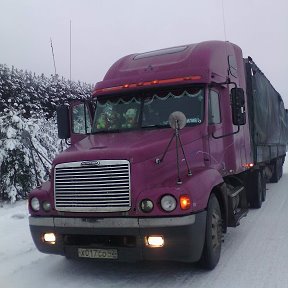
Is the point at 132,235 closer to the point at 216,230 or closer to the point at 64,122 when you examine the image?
the point at 216,230

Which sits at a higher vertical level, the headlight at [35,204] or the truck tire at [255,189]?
the headlight at [35,204]

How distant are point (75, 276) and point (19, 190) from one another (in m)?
5.30

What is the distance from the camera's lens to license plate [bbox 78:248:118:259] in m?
5.32

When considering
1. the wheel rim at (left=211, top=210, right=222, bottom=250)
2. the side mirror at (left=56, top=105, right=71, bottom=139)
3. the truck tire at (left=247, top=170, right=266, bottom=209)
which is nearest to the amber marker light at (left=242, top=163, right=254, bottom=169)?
the truck tire at (left=247, top=170, right=266, bottom=209)

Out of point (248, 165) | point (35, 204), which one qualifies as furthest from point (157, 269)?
point (248, 165)

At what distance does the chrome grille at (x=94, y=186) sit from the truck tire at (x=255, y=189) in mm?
5527

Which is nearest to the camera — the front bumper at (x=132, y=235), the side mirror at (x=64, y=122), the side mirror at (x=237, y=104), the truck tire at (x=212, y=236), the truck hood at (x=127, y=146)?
the front bumper at (x=132, y=235)

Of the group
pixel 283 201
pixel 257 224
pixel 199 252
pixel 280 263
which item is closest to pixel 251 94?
pixel 257 224

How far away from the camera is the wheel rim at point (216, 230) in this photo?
19.3ft

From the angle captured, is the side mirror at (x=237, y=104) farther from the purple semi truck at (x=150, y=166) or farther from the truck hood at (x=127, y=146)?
the truck hood at (x=127, y=146)

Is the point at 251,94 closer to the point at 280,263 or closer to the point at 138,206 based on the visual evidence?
the point at 280,263

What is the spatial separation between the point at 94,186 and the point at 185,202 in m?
1.09

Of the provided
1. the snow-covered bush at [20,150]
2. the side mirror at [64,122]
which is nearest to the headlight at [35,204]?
the snow-covered bush at [20,150]

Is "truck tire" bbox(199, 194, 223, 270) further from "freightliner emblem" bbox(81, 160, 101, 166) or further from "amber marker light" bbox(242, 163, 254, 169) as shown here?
"amber marker light" bbox(242, 163, 254, 169)
